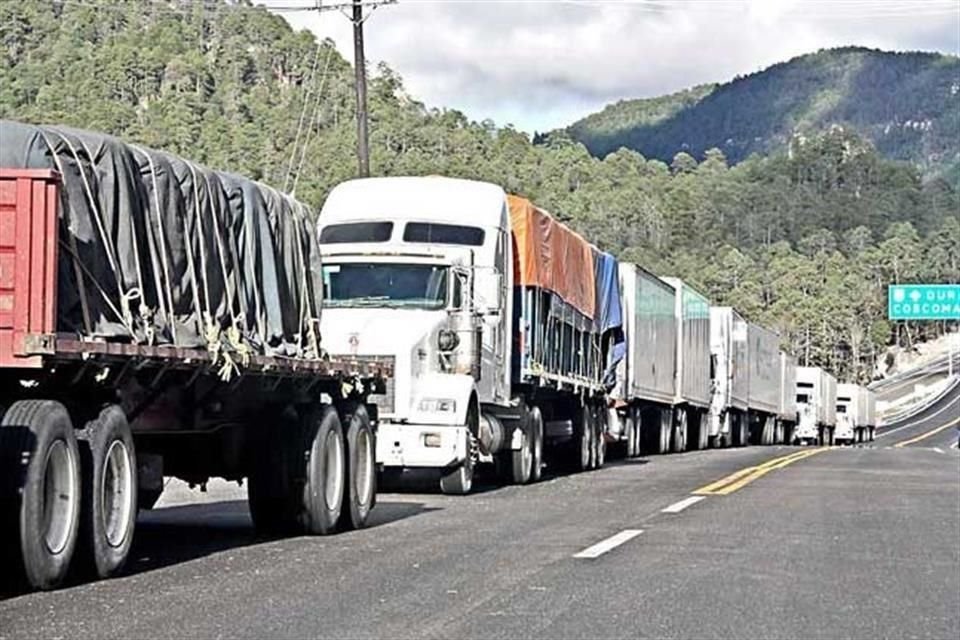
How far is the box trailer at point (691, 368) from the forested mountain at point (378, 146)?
42.6 feet

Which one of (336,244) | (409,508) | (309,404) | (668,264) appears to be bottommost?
(409,508)

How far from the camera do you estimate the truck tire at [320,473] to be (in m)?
13.7

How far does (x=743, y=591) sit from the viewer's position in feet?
34.3

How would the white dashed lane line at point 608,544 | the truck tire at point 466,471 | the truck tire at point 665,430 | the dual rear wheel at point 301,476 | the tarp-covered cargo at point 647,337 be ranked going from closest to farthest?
1. the white dashed lane line at point 608,544
2. the dual rear wheel at point 301,476
3. the truck tire at point 466,471
4. the tarp-covered cargo at point 647,337
5. the truck tire at point 665,430

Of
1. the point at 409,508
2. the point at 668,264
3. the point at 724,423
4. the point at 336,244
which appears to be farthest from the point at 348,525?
the point at 668,264

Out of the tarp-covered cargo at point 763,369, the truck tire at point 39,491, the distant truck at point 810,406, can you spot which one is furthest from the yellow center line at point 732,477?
the distant truck at point 810,406

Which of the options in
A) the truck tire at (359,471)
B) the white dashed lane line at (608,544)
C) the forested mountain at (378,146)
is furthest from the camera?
the forested mountain at (378,146)

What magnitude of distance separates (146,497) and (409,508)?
572 centimetres

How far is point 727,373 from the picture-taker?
156ft

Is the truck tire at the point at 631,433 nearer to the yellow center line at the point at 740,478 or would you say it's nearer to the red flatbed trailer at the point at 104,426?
the yellow center line at the point at 740,478

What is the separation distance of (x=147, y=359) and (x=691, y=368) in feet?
104

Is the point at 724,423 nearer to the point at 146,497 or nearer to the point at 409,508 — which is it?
the point at 409,508

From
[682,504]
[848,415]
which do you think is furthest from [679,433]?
[848,415]

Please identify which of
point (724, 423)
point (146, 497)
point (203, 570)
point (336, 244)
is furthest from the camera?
point (724, 423)
